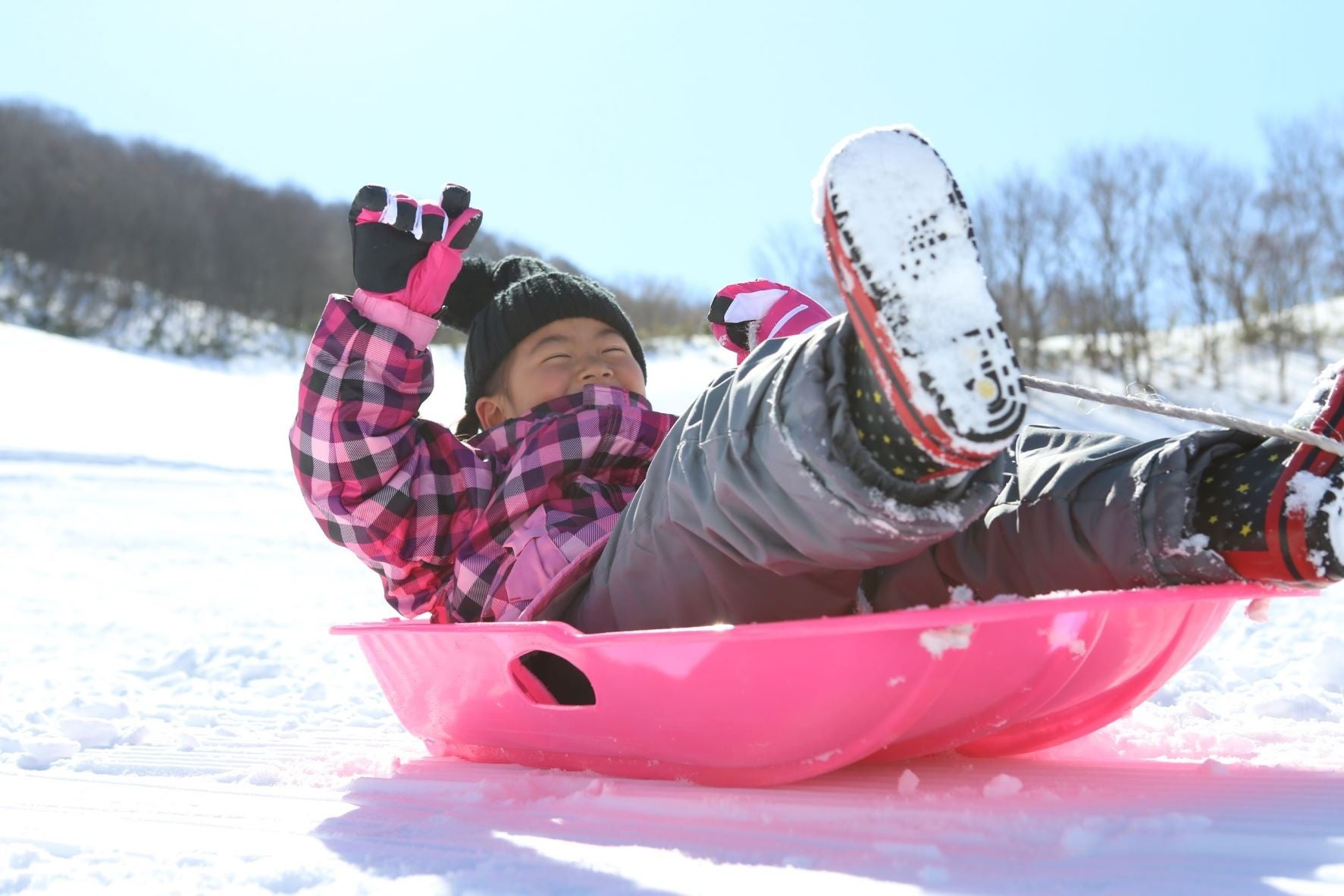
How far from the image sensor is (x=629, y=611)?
1.22m

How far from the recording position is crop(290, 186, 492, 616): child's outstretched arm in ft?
4.94

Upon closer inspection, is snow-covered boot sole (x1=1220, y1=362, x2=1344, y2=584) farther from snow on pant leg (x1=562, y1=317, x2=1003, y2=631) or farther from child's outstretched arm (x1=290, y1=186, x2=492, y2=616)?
child's outstretched arm (x1=290, y1=186, x2=492, y2=616)

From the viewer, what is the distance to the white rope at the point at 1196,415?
35.8 inches

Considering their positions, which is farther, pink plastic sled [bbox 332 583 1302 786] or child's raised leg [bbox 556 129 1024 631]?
pink plastic sled [bbox 332 583 1302 786]

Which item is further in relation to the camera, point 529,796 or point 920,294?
point 529,796

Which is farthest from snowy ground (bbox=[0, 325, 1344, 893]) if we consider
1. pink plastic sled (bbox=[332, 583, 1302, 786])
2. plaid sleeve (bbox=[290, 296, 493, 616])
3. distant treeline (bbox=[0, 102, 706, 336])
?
distant treeline (bbox=[0, 102, 706, 336])

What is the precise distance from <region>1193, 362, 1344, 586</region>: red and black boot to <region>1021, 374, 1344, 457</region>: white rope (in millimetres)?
22

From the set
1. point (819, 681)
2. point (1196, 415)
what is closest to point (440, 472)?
point (819, 681)

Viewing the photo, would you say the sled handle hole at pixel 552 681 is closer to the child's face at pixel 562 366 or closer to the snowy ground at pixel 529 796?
the snowy ground at pixel 529 796

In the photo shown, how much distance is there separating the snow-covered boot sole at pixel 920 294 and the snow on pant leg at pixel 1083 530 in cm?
27

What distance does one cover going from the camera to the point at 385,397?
1.57 m

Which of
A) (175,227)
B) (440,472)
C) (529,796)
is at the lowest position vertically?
(175,227)

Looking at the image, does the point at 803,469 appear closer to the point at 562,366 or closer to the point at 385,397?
the point at 385,397

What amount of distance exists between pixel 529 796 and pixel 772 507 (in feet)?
1.52
